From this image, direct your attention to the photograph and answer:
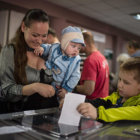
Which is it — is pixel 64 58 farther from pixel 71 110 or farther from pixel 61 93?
pixel 71 110

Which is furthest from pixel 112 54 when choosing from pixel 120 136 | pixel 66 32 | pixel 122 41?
pixel 120 136

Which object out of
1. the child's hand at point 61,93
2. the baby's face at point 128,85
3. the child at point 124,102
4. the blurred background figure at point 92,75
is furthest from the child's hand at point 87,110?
the blurred background figure at point 92,75

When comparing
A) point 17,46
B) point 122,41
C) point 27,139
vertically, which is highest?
point 122,41

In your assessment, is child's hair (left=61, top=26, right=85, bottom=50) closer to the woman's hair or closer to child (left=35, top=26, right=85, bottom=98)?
child (left=35, top=26, right=85, bottom=98)

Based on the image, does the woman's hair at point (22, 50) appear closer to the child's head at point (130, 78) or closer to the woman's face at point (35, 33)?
the woman's face at point (35, 33)

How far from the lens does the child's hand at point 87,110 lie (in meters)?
0.70

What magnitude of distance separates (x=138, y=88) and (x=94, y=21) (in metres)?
4.46

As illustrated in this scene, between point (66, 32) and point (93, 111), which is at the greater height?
point (66, 32)

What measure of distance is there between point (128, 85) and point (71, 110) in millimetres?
349

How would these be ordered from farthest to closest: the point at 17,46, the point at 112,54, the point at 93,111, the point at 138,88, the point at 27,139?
the point at 112,54 < the point at 17,46 < the point at 138,88 < the point at 93,111 < the point at 27,139

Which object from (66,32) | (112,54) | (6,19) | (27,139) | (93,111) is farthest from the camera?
(112,54)

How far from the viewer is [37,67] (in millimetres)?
1064

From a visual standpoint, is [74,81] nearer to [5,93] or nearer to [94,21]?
[5,93]

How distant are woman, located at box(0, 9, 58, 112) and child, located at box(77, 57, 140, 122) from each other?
0.29 m
